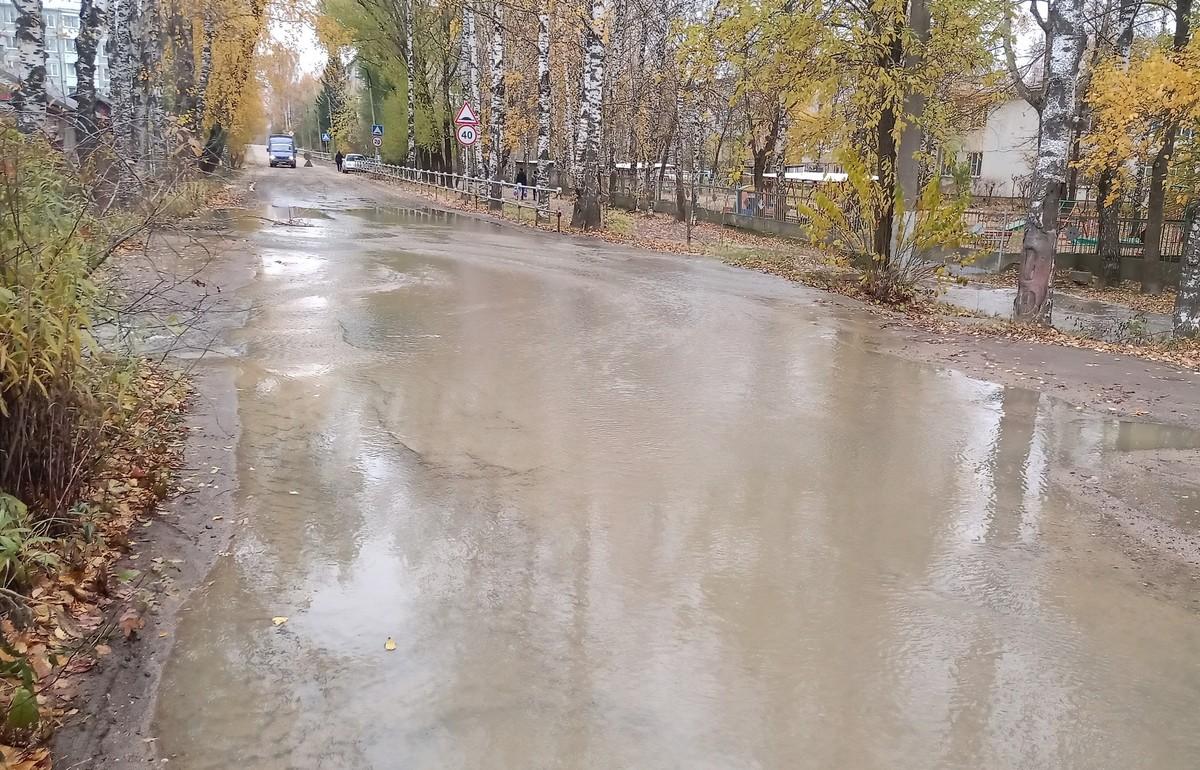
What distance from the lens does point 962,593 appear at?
5.05 metres

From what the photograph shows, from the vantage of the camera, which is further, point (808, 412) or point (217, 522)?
point (808, 412)

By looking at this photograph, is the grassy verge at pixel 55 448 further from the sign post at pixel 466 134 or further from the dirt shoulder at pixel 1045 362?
the sign post at pixel 466 134

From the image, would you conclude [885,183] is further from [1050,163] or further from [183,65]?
[183,65]

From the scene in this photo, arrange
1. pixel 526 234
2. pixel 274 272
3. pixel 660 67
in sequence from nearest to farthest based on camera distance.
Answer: pixel 274 272 < pixel 526 234 < pixel 660 67

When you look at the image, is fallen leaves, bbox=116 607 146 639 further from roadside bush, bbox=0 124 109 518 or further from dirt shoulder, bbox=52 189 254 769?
roadside bush, bbox=0 124 109 518

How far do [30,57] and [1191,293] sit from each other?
1921 centimetres

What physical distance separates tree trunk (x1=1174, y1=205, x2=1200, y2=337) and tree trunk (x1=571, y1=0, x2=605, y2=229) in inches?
541

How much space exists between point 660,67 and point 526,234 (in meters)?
13.5

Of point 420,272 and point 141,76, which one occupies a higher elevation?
point 141,76

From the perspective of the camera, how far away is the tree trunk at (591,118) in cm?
2223

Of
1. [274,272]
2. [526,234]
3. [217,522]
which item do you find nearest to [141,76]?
[526,234]

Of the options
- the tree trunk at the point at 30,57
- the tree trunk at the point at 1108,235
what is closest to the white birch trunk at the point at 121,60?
the tree trunk at the point at 30,57

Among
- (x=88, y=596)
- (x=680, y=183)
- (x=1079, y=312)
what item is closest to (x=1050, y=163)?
(x=1079, y=312)

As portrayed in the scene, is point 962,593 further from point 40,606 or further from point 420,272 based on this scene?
point 420,272
